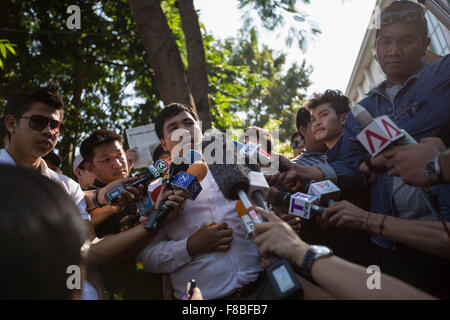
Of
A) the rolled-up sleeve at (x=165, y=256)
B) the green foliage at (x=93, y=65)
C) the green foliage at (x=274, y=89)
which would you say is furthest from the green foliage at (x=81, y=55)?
the green foliage at (x=274, y=89)

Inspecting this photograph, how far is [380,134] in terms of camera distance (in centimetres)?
147

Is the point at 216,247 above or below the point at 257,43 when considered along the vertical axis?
below

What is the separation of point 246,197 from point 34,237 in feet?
3.35

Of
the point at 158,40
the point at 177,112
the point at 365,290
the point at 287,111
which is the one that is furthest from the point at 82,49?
the point at 287,111

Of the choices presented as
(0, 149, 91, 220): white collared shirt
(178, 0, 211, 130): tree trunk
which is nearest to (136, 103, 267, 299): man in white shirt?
(0, 149, 91, 220): white collared shirt

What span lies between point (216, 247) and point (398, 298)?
1069mm

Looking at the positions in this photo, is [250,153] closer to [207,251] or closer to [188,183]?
[188,183]

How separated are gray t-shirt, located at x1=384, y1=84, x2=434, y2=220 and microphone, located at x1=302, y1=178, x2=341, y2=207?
383 millimetres

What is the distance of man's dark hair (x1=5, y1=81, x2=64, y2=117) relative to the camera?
2.54 m

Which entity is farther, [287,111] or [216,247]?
[287,111]

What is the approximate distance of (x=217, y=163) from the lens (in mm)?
1823

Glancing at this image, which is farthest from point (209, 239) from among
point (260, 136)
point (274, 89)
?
point (274, 89)
